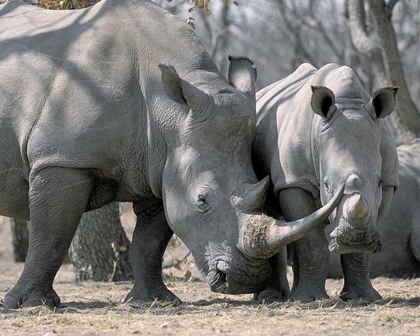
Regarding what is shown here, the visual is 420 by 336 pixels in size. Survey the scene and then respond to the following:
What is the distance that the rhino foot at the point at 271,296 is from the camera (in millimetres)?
8185

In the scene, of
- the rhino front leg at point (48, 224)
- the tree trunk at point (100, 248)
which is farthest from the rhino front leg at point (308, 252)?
the tree trunk at point (100, 248)

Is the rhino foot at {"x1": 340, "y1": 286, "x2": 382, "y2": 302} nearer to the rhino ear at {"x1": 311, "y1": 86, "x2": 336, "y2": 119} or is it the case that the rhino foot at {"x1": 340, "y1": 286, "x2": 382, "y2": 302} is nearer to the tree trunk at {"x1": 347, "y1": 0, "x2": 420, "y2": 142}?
the rhino ear at {"x1": 311, "y1": 86, "x2": 336, "y2": 119}

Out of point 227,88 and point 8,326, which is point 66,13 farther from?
point 8,326

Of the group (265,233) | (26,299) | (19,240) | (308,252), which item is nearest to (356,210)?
(265,233)

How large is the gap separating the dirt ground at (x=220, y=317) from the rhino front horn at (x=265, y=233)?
0.45m

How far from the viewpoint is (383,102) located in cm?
718

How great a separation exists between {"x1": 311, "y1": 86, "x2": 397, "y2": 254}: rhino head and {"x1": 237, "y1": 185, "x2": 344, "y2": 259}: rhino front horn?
0.25 m

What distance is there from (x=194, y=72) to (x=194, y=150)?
2.47 feet

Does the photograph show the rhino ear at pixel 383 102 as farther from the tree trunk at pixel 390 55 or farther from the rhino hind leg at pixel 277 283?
the tree trunk at pixel 390 55

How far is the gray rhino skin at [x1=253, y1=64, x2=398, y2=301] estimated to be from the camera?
6.80 meters

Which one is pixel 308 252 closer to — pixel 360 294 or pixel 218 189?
pixel 360 294

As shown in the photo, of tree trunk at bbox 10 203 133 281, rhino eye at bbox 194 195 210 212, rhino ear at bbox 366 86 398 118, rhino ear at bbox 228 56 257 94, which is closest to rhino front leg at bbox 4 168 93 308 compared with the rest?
rhino eye at bbox 194 195 210 212

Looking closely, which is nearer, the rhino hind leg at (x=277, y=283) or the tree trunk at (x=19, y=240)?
the rhino hind leg at (x=277, y=283)

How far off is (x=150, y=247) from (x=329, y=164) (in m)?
2.19
